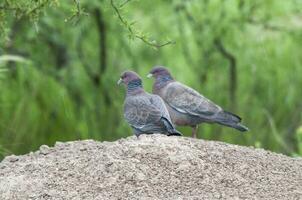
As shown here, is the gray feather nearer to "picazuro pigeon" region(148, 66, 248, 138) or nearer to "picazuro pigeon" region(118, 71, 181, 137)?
"picazuro pigeon" region(118, 71, 181, 137)

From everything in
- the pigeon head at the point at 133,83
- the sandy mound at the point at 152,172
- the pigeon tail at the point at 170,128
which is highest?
the pigeon head at the point at 133,83

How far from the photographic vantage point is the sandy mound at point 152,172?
19.4 ft

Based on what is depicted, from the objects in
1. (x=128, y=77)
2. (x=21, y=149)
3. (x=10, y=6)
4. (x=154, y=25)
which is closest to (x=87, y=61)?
(x=154, y=25)

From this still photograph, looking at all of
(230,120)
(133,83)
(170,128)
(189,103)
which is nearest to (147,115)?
(170,128)

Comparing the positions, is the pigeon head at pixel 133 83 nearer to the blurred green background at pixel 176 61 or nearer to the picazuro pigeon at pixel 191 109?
the picazuro pigeon at pixel 191 109

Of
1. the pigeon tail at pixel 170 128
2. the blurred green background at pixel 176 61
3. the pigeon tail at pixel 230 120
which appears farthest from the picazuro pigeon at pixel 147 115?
the blurred green background at pixel 176 61

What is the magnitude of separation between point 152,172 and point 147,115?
1187mm

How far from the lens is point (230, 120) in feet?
26.8

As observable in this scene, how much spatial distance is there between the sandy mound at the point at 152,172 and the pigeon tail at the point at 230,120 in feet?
4.39

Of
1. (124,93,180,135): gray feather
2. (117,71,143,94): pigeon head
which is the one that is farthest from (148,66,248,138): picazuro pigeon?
(124,93,180,135): gray feather

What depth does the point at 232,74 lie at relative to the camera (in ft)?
36.1

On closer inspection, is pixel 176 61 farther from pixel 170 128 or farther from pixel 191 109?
pixel 170 128

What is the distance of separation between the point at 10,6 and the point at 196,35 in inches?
178

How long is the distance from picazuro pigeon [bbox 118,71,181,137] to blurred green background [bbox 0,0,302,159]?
2905mm
